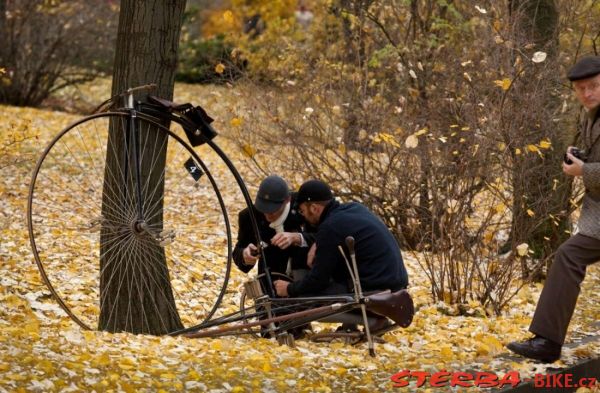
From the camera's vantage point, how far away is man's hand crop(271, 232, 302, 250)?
5.91m

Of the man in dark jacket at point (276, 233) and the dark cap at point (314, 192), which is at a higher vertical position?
the dark cap at point (314, 192)

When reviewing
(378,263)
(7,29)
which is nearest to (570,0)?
(378,263)

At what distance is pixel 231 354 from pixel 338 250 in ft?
2.92

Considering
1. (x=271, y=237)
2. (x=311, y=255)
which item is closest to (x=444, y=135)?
(x=271, y=237)

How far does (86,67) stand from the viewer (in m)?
17.8

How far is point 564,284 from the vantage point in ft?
17.3

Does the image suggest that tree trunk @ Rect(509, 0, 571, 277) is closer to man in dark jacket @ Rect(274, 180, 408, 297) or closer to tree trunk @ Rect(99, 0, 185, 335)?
man in dark jacket @ Rect(274, 180, 408, 297)

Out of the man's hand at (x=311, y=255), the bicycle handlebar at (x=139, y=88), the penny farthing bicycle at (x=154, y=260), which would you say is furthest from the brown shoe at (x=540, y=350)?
the bicycle handlebar at (x=139, y=88)

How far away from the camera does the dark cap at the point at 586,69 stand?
5195 millimetres

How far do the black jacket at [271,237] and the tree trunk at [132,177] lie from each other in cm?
54

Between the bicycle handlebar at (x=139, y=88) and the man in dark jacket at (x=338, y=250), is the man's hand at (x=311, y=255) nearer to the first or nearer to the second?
the man in dark jacket at (x=338, y=250)

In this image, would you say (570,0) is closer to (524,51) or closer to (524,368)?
(524,51)

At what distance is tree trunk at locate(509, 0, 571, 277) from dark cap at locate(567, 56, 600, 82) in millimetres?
1719

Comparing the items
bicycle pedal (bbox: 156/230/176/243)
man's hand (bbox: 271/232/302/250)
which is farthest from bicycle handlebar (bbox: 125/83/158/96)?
man's hand (bbox: 271/232/302/250)
